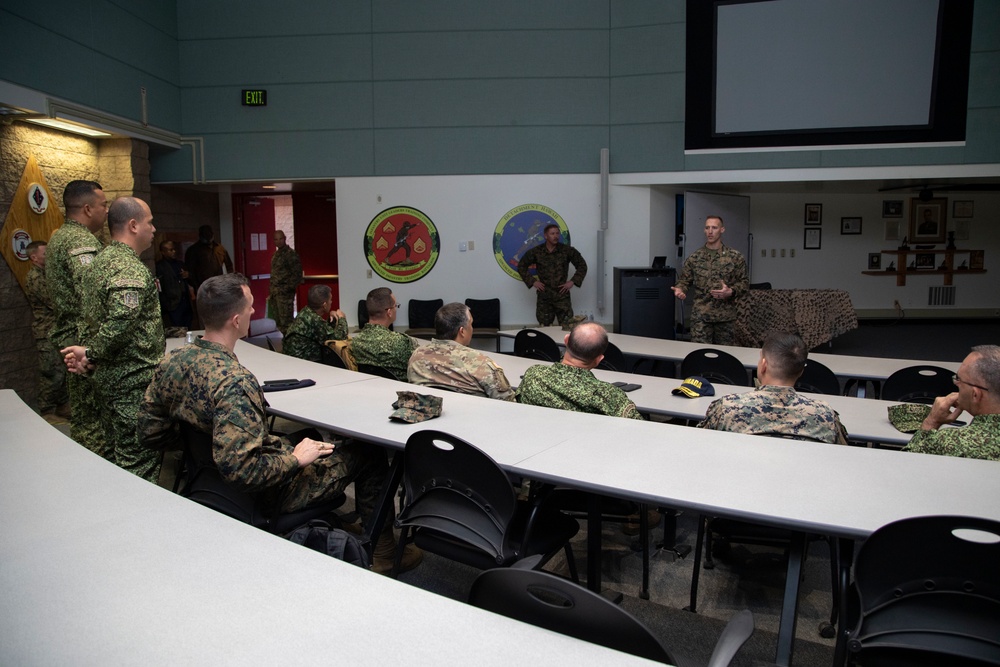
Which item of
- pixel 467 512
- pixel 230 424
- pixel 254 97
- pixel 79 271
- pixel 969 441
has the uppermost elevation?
pixel 254 97

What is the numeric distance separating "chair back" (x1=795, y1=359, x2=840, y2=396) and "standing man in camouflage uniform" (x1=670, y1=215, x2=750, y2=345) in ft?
6.67

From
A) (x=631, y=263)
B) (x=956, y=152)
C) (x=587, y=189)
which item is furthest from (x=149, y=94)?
(x=956, y=152)

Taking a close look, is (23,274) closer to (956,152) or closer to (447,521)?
(447,521)

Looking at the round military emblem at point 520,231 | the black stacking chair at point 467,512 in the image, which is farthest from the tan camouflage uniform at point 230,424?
the round military emblem at point 520,231

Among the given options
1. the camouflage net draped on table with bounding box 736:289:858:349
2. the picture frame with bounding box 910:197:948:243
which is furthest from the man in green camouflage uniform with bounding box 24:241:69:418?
the picture frame with bounding box 910:197:948:243

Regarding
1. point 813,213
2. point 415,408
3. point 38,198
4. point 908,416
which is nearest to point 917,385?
point 908,416

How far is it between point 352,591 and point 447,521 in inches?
37.9

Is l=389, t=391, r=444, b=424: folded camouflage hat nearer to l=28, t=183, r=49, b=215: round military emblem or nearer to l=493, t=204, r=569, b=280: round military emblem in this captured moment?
l=28, t=183, r=49, b=215: round military emblem

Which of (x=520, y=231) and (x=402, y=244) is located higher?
(x=520, y=231)

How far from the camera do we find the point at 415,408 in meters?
2.96

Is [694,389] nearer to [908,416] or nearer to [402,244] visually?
[908,416]

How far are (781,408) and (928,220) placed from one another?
35.0 feet

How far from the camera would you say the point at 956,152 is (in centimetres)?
799

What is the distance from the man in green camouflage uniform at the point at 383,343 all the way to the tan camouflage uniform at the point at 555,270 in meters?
4.06
